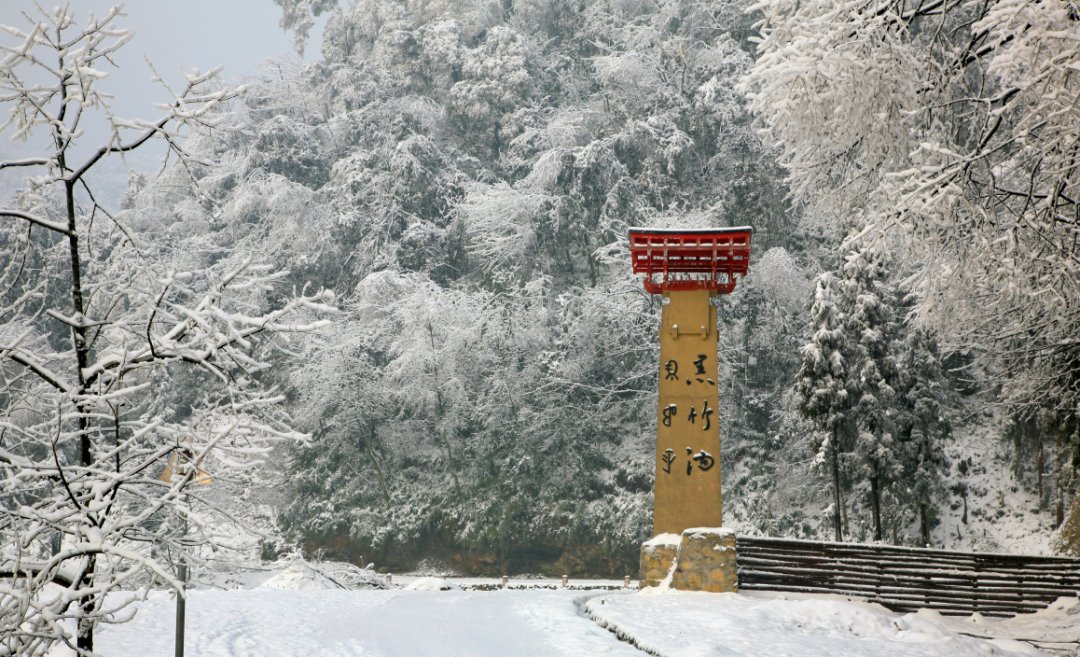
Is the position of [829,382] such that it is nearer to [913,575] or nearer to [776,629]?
[913,575]

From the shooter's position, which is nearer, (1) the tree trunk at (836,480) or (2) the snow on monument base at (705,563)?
(2) the snow on monument base at (705,563)

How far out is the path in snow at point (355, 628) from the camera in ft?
27.5

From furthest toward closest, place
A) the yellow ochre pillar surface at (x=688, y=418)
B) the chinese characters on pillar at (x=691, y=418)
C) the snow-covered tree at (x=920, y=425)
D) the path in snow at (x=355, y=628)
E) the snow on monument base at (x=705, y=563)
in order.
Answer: the snow-covered tree at (x=920, y=425), the chinese characters on pillar at (x=691, y=418), the yellow ochre pillar surface at (x=688, y=418), the snow on monument base at (x=705, y=563), the path in snow at (x=355, y=628)

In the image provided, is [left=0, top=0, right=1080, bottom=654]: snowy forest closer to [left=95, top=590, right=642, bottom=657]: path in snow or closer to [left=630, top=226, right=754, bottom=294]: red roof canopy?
[left=630, top=226, right=754, bottom=294]: red roof canopy

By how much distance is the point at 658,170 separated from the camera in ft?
105

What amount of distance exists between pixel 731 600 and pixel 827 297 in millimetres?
14223

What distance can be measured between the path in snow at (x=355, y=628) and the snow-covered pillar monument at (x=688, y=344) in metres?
4.16

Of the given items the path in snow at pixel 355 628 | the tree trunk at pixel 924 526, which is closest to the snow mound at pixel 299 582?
the path in snow at pixel 355 628

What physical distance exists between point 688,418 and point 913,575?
16.2 feet

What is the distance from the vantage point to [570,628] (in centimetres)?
1010

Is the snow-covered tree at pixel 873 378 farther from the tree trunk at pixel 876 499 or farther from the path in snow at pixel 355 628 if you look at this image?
the path in snow at pixel 355 628

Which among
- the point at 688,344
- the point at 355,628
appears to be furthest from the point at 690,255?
the point at 355,628

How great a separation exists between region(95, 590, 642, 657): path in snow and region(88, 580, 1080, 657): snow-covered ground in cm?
1

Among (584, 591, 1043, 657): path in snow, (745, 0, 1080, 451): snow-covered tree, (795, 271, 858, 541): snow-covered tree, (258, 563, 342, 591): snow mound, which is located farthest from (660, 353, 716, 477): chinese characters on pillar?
(795, 271, 858, 541): snow-covered tree
